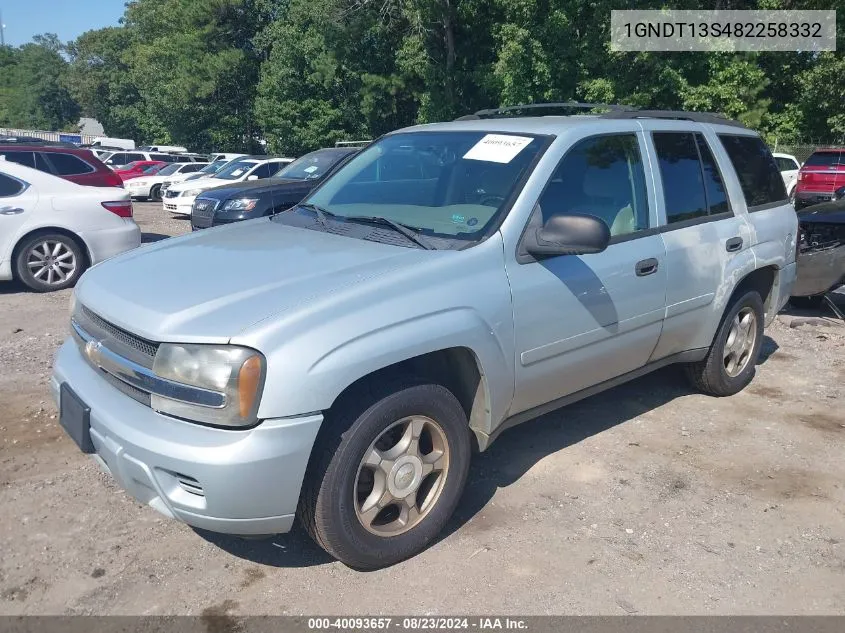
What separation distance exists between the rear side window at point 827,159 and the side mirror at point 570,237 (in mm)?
14839

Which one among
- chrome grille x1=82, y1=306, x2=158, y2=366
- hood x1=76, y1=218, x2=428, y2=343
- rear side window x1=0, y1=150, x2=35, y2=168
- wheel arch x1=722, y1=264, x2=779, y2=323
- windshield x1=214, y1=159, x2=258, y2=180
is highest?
rear side window x1=0, y1=150, x2=35, y2=168

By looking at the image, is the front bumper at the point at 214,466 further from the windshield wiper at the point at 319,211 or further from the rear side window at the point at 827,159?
the rear side window at the point at 827,159

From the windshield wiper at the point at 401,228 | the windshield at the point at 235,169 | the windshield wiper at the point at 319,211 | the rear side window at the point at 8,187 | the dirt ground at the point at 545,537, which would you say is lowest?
the dirt ground at the point at 545,537

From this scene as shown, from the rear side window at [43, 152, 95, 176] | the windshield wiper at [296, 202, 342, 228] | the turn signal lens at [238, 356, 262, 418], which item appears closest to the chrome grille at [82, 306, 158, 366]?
the turn signal lens at [238, 356, 262, 418]

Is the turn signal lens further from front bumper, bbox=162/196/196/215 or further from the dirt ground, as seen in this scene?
front bumper, bbox=162/196/196/215

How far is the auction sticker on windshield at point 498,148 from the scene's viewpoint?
3.74m

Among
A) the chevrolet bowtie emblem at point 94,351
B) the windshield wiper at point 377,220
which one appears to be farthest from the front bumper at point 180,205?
the chevrolet bowtie emblem at point 94,351

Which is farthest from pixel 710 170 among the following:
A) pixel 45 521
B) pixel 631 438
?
pixel 45 521

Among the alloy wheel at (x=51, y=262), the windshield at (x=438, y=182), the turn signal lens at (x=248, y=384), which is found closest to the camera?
the turn signal lens at (x=248, y=384)

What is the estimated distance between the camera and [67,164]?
1038 centimetres

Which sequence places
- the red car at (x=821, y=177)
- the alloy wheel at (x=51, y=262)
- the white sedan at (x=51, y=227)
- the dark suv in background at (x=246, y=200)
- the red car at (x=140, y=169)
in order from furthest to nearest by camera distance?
the red car at (x=140, y=169) < the red car at (x=821, y=177) < the dark suv in background at (x=246, y=200) < the alloy wheel at (x=51, y=262) < the white sedan at (x=51, y=227)

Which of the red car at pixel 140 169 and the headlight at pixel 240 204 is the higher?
the red car at pixel 140 169

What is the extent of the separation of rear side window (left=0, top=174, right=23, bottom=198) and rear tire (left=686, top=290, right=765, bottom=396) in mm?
7510

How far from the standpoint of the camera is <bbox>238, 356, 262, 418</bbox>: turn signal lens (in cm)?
262
